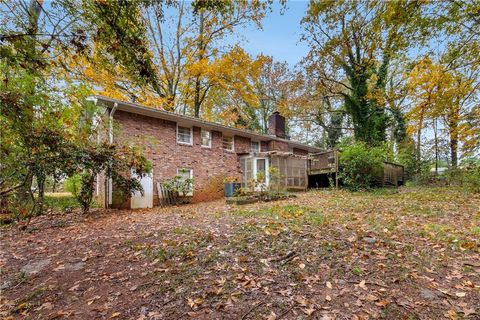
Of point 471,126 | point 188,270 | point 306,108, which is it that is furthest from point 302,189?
point 188,270

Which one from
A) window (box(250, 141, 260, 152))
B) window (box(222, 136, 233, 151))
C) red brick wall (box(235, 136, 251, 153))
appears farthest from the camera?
window (box(250, 141, 260, 152))

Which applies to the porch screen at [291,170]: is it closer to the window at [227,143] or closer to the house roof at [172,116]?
the house roof at [172,116]

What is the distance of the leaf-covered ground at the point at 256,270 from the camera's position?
9.17 feet

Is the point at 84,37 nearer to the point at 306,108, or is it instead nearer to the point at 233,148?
the point at 233,148

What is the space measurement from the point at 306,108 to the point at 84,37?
18.5 metres

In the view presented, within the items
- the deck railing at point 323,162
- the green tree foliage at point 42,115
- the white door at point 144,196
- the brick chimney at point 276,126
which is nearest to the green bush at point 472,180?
the deck railing at point 323,162

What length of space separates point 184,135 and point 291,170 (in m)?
6.90

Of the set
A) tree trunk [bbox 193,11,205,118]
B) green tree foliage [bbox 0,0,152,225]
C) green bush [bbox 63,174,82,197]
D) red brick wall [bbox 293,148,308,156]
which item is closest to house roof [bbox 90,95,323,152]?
green tree foliage [bbox 0,0,152,225]

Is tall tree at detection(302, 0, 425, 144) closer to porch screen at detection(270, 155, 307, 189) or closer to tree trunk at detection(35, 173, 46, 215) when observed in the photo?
porch screen at detection(270, 155, 307, 189)

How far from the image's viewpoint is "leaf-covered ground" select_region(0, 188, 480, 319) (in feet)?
9.17

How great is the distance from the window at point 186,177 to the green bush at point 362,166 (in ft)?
24.9

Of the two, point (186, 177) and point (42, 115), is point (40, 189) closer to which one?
point (42, 115)

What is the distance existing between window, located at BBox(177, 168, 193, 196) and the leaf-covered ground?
540cm

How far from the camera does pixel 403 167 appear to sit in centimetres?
1577
